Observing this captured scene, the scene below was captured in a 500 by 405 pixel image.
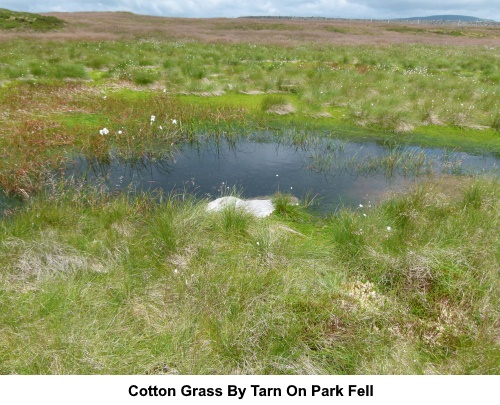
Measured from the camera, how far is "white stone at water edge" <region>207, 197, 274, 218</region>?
5.54 metres

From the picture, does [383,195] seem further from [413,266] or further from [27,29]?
[27,29]

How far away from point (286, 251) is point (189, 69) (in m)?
14.3

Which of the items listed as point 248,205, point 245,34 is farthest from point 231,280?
point 245,34

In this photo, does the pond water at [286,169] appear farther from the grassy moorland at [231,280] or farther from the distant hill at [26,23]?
the distant hill at [26,23]

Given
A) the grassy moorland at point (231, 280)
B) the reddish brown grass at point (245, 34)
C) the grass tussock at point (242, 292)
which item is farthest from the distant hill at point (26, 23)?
the grass tussock at point (242, 292)

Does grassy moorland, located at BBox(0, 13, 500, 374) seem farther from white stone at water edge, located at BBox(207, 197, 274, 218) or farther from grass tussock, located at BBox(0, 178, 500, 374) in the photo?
white stone at water edge, located at BBox(207, 197, 274, 218)

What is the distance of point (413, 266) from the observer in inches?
162

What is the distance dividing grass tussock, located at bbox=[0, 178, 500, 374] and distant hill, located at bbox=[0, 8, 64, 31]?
40.9 metres

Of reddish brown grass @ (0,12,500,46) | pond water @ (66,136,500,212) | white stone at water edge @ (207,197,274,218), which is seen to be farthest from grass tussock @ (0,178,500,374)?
reddish brown grass @ (0,12,500,46)

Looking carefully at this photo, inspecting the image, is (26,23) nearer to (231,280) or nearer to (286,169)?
(286,169)

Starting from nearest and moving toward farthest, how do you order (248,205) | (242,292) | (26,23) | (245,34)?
(242,292) → (248,205) → (26,23) → (245,34)

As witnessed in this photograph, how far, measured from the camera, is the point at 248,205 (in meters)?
5.83

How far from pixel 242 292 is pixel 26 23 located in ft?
155

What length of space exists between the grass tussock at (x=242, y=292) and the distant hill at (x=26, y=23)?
1611 inches
